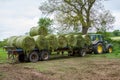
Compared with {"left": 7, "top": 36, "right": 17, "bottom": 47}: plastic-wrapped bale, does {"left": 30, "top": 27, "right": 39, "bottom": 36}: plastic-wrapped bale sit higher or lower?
higher

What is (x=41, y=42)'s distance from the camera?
21.8 m

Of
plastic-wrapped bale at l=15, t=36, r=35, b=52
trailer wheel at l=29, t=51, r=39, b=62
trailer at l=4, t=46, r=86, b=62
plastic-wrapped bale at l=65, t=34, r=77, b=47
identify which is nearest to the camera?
plastic-wrapped bale at l=15, t=36, r=35, b=52

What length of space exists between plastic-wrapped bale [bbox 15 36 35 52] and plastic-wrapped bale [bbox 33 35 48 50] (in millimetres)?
517

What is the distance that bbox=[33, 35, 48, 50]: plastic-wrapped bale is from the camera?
2160 centimetres

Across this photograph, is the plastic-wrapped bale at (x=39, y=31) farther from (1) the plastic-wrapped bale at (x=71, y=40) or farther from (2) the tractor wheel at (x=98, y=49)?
(2) the tractor wheel at (x=98, y=49)

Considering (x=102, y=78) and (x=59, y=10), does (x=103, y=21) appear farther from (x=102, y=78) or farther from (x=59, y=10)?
(x=102, y=78)

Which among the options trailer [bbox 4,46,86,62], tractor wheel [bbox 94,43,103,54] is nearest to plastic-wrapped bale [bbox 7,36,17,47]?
trailer [bbox 4,46,86,62]

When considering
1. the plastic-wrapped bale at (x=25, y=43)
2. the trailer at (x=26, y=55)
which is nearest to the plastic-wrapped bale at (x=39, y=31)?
the trailer at (x=26, y=55)

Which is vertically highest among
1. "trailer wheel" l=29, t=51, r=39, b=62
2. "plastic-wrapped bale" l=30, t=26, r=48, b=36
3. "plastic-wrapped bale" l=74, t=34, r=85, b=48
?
"plastic-wrapped bale" l=30, t=26, r=48, b=36

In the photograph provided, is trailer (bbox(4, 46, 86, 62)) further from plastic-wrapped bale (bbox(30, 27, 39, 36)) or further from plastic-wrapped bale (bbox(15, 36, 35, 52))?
plastic-wrapped bale (bbox(30, 27, 39, 36))

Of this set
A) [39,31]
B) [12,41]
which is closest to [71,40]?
[39,31]

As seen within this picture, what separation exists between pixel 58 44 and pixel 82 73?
903 cm

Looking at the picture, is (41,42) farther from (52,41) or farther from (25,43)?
(25,43)

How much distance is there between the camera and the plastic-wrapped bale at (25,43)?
67.8 feet
